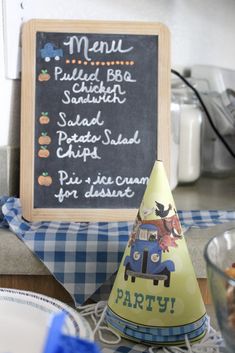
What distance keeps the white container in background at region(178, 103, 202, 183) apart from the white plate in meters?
0.61

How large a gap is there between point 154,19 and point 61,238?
64 centimetres

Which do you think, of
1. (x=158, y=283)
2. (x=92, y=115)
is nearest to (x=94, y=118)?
(x=92, y=115)

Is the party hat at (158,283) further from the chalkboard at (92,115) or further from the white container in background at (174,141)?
the white container in background at (174,141)

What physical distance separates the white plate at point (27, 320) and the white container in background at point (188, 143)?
0.61 metres

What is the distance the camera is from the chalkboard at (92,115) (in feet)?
2.60

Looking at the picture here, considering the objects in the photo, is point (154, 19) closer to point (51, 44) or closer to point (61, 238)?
point (51, 44)

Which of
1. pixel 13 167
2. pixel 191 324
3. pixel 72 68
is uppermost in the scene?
pixel 72 68

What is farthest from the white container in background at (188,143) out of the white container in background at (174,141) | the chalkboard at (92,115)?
the chalkboard at (92,115)

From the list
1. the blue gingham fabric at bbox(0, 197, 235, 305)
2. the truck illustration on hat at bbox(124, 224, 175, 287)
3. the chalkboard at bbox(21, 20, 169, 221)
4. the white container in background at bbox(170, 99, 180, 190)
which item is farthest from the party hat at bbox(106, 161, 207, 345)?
the white container in background at bbox(170, 99, 180, 190)

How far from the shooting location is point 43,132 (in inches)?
31.2

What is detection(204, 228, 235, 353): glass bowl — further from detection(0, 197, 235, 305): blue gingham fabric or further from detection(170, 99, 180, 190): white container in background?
detection(170, 99, 180, 190): white container in background

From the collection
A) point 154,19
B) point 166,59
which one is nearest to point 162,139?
point 166,59

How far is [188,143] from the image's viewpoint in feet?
3.59

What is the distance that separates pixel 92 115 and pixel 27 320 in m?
0.38
